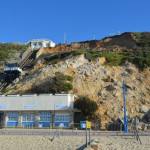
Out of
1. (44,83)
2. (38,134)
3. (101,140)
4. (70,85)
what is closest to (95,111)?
(70,85)

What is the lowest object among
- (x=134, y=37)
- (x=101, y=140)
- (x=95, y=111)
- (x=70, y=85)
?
(x=101, y=140)

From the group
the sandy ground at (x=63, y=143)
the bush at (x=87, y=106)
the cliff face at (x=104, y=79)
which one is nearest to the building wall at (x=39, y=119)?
the bush at (x=87, y=106)

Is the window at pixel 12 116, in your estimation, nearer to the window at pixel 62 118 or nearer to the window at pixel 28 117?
the window at pixel 28 117

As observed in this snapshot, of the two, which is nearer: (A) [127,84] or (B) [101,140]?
(B) [101,140]

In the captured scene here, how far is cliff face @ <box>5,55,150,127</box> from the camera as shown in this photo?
61156 mm

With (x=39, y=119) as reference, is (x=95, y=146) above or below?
below

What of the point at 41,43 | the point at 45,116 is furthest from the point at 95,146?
the point at 41,43

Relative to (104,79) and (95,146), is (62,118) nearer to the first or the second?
(104,79)

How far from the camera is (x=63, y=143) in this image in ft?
129

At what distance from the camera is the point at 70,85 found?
2625 inches

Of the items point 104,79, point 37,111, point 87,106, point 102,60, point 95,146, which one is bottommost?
point 95,146

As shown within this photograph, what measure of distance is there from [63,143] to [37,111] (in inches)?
848

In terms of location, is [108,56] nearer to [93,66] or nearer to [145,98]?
[93,66]

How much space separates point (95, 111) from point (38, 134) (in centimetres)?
1759
